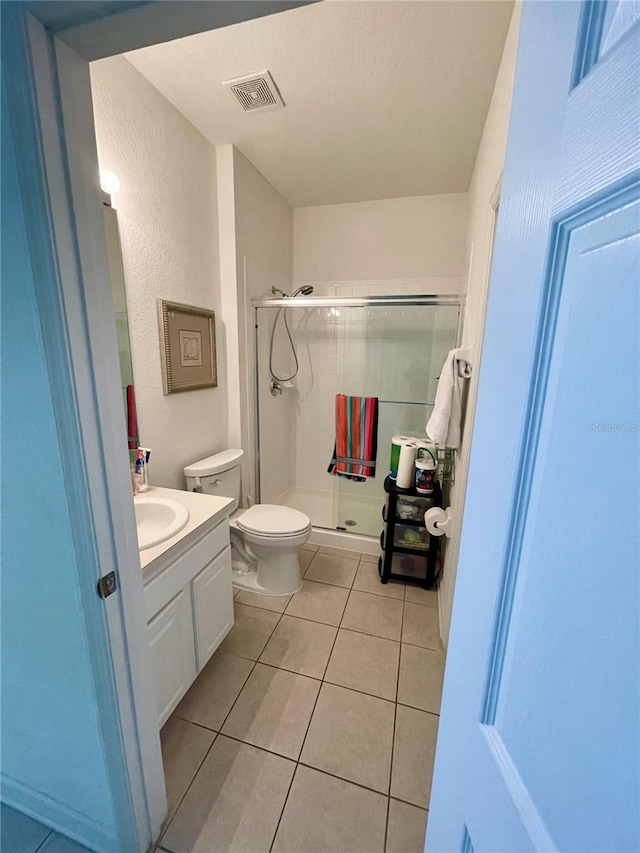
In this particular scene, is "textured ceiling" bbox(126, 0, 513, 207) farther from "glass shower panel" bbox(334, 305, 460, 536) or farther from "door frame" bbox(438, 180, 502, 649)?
"glass shower panel" bbox(334, 305, 460, 536)

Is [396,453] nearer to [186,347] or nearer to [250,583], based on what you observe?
[250,583]

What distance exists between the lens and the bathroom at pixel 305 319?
125 centimetres

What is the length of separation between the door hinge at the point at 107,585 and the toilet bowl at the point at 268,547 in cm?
113

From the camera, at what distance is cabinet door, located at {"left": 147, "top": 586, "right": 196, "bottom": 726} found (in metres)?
1.16

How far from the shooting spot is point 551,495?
0.39 meters

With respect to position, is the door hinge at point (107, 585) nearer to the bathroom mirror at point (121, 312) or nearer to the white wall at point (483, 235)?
the bathroom mirror at point (121, 312)

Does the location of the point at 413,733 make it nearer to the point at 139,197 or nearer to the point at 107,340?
the point at 107,340

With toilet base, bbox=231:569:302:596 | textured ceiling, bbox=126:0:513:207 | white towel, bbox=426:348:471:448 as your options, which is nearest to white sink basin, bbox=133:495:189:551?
toilet base, bbox=231:569:302:596

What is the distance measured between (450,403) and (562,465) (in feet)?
4.70

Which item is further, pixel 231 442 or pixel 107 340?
pixel 231 442

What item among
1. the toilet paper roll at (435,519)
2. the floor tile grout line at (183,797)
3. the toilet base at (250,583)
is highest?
the toilet paper roll at (435,519)

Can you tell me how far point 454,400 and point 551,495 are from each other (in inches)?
56.5

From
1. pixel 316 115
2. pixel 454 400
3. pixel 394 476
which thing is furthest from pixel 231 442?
pixel 316 115

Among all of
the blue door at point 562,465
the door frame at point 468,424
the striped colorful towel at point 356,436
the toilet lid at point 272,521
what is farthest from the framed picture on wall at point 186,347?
the blue door at point 562,465
